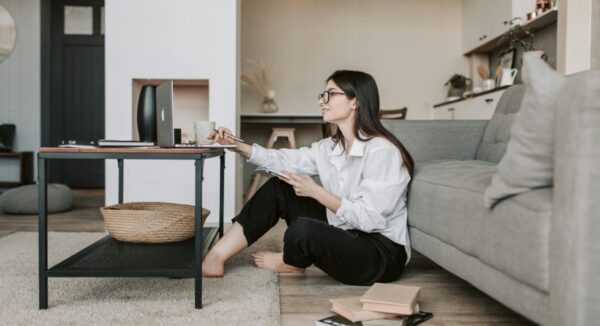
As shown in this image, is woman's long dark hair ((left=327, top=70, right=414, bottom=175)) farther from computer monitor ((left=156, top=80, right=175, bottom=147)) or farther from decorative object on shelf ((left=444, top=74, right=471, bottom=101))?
decorative object on shelf ((left=444, top=74, right=471, bottom=101))

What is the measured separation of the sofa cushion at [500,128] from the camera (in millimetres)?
2750

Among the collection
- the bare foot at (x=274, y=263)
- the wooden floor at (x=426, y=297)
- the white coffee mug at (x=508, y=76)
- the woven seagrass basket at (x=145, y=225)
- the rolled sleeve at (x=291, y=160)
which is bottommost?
the wooden floor at (x=426, y=297)

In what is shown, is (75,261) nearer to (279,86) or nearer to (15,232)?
(15,232)

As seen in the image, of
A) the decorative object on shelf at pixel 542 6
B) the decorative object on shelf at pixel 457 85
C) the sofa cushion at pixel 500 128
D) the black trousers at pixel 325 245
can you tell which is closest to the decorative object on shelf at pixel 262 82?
the decorative object on shelf at pixel 457 85

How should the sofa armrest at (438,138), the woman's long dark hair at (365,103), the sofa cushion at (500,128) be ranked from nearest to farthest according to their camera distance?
the woman's long dark hair at (365,103) → the sofa cushion at (500,128) → the sofa armrest at (438,138)

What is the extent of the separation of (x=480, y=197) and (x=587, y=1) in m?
2.44

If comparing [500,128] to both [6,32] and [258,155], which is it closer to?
[258,155]

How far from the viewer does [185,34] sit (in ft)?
12.5

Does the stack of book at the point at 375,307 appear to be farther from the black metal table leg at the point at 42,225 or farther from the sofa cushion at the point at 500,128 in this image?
→ the sofa cushion at the point at 500,128

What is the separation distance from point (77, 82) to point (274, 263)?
5124 millimetres

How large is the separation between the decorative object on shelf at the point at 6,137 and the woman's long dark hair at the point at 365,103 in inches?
214

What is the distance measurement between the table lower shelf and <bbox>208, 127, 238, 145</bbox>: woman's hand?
0.43 m

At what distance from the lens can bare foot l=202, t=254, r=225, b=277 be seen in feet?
7.11

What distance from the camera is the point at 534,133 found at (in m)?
1.27
